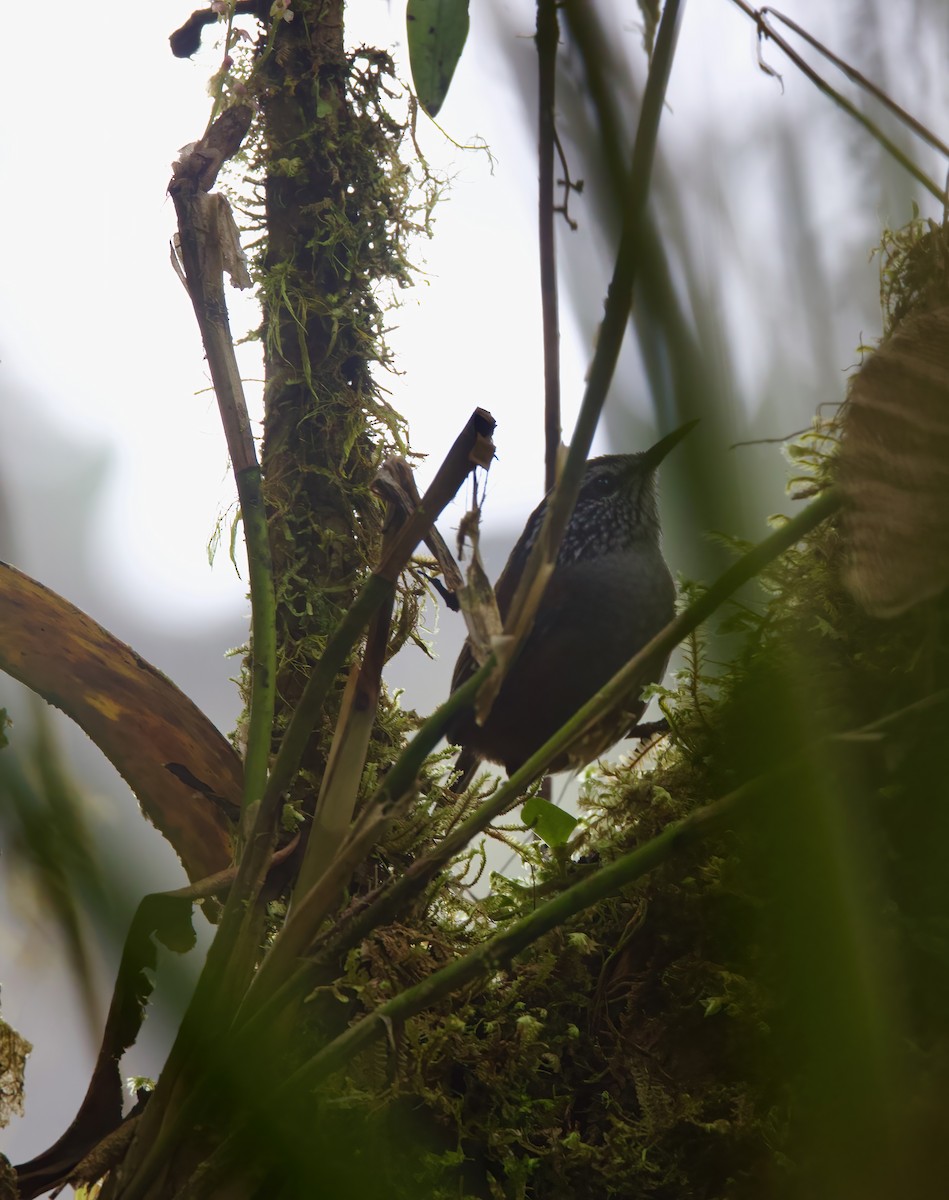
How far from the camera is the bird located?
1.66m

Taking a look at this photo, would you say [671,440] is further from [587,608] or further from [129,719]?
[587,608]

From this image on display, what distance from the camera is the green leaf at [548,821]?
112 cm

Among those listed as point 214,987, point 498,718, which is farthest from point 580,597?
point 214,987

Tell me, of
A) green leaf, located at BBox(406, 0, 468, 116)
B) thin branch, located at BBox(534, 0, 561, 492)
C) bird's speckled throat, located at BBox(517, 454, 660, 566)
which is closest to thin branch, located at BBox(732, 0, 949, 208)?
thin branch, located at BBox(534, 0, 561, 492)

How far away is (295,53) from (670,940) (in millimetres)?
1544

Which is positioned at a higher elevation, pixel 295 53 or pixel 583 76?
pixel 295 53

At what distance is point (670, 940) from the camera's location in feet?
3.29

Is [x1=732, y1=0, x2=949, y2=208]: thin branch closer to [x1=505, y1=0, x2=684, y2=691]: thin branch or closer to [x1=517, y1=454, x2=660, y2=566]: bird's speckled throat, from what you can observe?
[x1=505, y1=0, x2=684, y2=691]: thin branch

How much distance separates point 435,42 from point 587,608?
0.99 meters

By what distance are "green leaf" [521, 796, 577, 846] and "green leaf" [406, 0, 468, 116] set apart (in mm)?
688

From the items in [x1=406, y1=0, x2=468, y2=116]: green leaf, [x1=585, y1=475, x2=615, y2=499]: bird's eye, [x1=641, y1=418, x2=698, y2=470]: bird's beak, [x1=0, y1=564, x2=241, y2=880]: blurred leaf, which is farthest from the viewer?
[x1=585, y1=475, x2=615, y2=499]: bird's eye

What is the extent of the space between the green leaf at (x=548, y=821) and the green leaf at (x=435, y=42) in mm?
688

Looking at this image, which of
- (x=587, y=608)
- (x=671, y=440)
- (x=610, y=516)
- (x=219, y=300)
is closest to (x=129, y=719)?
(x=219, y=300)

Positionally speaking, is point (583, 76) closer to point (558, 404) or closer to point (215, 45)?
point (558, 404)
